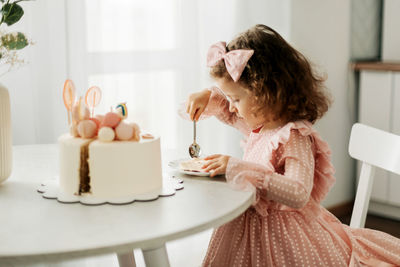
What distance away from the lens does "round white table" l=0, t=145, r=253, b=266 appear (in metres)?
0.81

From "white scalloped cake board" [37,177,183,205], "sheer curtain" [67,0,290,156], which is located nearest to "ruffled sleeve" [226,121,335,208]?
"white scalloped cake board" [37,177,183,205]

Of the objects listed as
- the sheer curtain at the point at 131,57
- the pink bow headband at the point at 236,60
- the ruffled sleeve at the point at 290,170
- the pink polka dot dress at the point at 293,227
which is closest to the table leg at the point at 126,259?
the pink polka dot dress at the point at 293,227

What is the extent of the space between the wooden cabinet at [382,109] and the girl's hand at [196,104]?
5.69 ft

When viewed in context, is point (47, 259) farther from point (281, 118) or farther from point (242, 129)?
point (242, 129)

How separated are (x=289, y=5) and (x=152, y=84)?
89 centimetres

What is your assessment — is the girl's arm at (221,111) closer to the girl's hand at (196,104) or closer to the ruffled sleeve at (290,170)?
the girl's hand at (196,104)

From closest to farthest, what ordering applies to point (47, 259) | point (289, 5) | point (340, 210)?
point (47, 259) < point (289, 5) < point (340, 210)

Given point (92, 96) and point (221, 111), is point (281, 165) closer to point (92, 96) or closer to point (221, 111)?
point (221, 111)

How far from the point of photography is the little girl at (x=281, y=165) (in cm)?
124

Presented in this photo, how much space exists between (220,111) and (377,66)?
1690mm

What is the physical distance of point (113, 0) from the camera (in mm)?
2053

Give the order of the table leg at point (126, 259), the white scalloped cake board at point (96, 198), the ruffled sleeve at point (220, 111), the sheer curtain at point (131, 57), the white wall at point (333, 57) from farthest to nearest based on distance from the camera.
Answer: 1. the white wall at point (333, 57)
2. the sheer curtain at point (131, 57)
3. the ruffled sleeve at point (220, 111)
4. the table leg at point (126, 259)
5. the white scalloped cake board at point (96, 198)

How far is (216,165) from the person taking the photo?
3.91 ft

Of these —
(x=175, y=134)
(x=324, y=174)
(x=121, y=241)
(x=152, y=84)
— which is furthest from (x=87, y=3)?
(x=121, y=241)
